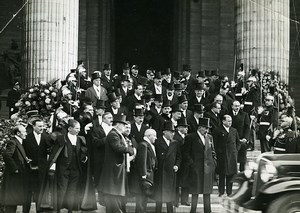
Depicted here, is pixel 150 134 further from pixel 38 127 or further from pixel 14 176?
pixel 14 176

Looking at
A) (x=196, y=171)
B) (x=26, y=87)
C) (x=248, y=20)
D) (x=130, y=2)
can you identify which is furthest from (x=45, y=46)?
(x=130, y=2)

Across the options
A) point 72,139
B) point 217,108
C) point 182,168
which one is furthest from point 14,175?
point 217,108

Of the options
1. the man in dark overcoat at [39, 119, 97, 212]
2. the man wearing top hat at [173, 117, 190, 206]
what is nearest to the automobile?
the man wearing top hat at [173, 117, 190, 206]

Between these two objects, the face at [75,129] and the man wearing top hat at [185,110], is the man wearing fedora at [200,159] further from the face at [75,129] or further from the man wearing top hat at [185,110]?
the face at [75,129]

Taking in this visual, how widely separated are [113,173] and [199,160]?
80.9 inches

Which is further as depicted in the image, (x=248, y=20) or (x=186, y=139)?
(x=248, y=20)

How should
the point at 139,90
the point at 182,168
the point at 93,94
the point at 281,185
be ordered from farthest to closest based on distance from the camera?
the point at 93,94, the point at 139,90, the point at 182,168, the point at 281,185

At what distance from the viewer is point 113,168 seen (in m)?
12.4

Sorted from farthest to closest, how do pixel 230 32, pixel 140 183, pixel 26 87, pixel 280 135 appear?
pixel 230 32, pixel 26 87, pixel 280 135, pixel 140 183

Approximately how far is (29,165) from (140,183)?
2186mm

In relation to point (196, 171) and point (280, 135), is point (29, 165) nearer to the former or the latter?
point (196, 171)

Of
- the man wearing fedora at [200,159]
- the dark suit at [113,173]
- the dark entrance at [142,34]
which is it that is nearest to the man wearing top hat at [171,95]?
the man wearing fedora at [200,159]

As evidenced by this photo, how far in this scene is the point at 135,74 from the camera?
17984 millimetres

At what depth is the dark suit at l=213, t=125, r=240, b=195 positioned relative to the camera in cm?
1440
